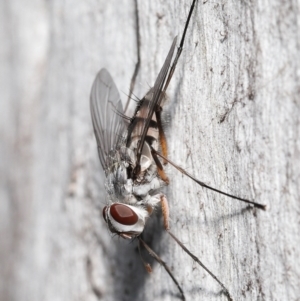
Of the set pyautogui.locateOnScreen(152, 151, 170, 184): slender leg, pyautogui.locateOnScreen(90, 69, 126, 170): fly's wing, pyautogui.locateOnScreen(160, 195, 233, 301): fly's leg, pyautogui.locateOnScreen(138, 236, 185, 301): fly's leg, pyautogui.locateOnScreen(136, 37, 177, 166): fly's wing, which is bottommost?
pyautogui.locateOnScreen(138, 236, 185, 301): fly's leg

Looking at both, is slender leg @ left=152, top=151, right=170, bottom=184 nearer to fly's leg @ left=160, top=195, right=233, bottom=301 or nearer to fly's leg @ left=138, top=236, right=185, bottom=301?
fly's leg @ left=160, top=195, right=233, bottom=301

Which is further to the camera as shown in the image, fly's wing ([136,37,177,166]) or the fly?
the fly

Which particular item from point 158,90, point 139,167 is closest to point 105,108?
point 139,167

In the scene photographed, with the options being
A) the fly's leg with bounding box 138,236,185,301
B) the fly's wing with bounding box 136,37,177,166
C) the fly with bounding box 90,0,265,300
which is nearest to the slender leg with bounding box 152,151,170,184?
the fly with bounding box 90,0,265,300

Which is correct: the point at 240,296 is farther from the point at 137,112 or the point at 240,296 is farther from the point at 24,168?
the point at 24,168

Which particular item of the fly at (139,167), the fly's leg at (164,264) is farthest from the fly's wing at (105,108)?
the fly's leg at (164,264)

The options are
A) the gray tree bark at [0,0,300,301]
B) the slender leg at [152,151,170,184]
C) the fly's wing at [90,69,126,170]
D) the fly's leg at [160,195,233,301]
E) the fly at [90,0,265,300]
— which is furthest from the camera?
the fly's wing at [90,69,126,170]

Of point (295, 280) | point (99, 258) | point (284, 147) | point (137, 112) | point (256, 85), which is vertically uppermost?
point (256, 85)

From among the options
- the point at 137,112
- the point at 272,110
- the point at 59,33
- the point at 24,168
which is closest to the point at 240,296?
the point at 272,110

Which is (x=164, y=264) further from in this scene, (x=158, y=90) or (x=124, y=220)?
(x=158, y=90)
